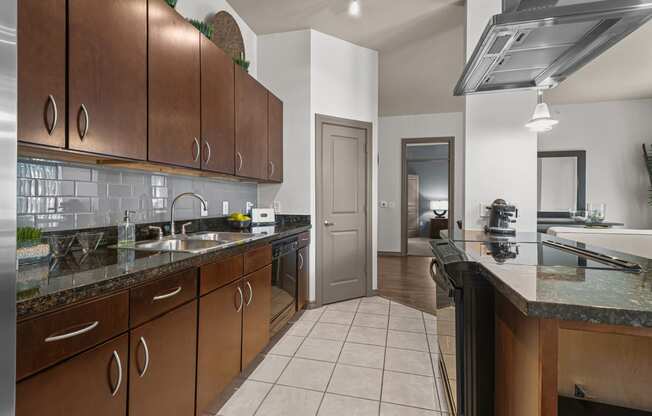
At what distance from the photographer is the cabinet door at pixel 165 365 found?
1105mm

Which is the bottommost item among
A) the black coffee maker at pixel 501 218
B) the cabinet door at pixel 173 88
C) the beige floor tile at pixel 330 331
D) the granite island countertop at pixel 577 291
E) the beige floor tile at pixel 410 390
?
the beige floor tile at pixel 410 390

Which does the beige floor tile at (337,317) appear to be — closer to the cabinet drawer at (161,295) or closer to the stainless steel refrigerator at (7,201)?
the cabinet drawer at (161,295)

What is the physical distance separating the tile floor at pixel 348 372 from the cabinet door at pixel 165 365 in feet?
1.49

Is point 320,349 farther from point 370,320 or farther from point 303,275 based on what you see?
point 303,275

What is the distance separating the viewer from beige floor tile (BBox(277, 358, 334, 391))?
193 centimetres

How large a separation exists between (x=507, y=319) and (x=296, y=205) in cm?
255

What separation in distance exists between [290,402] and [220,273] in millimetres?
836

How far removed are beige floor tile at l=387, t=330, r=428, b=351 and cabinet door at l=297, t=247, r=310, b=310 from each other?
0.88 m

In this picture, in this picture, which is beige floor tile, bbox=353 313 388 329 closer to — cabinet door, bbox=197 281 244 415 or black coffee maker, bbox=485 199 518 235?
black coffee maker, bbox=485 199 518 235

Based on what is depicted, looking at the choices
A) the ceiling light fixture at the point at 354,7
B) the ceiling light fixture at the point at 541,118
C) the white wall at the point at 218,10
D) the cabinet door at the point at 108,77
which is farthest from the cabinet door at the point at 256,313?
the ceiling light fixture at the point at 354,7

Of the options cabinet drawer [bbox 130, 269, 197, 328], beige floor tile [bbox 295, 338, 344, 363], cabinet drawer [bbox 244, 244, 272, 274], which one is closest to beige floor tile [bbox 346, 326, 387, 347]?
beige floor tile [bbox 295, 338, 344, 363]

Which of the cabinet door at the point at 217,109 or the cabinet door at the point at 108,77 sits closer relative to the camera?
the cabinet door at the point at 108,77

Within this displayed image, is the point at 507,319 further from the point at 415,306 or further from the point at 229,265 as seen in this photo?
the point at 415,306

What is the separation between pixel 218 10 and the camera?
2.81 meters
